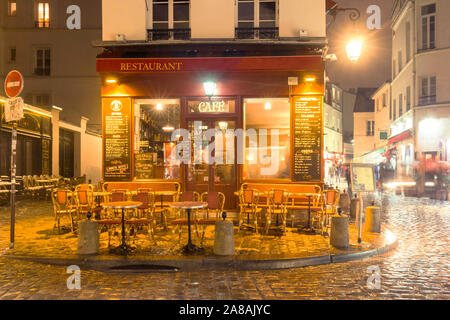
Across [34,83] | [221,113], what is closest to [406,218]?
[221,113]

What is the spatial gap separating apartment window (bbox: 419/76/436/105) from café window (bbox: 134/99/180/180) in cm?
1986

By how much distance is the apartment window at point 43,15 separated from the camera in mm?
30188

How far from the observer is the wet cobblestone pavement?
206 inches

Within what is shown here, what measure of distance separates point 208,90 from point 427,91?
1981 centimetres

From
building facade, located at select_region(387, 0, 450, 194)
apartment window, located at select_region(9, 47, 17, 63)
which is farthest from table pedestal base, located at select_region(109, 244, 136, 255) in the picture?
apartment window, located at select_region(9, 47, 17, 63)

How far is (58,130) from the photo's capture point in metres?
22.7

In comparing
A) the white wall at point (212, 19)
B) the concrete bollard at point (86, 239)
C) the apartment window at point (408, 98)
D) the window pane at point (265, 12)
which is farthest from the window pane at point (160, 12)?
the apartment window at point (408, 98)

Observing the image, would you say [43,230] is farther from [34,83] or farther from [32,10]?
[32,10]

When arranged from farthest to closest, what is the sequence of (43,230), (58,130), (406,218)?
(58,130) < (406,218) < (43,230)

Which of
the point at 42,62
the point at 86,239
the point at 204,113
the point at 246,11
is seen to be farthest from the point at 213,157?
the point at 42,62

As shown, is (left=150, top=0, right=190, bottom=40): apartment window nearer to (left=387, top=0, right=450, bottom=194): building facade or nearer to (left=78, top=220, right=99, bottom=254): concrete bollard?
(left=78, top=220, right=99, bottom=254): concrete bollard

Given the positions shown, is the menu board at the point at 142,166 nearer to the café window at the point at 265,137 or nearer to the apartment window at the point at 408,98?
the café window at the point at 265,137
